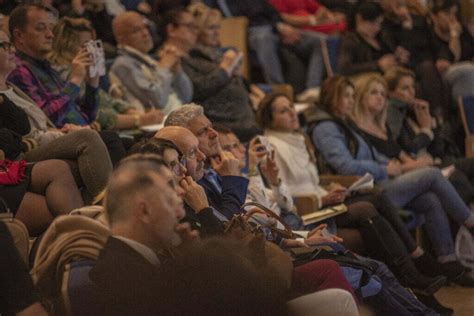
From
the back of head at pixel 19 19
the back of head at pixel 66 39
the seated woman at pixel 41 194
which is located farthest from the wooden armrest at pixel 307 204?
the seated woman at pixel 41 194

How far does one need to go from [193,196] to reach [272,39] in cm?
474

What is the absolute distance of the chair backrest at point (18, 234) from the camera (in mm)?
3208

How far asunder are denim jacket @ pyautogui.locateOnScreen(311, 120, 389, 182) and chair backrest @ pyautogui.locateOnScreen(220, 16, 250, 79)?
2.03 meters

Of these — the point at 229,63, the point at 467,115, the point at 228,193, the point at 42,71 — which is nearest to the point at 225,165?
the point at 228,193

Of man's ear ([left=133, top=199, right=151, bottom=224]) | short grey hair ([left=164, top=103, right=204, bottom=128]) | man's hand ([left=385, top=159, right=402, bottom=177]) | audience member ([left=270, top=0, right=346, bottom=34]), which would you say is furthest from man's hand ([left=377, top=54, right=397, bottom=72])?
man's ear ([left=133, top=199, right=151, bottom=224])

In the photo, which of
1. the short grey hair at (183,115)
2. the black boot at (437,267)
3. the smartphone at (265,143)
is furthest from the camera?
the black boot at (437,267)

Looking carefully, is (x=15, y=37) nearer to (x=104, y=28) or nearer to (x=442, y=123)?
(x=104, y=28)

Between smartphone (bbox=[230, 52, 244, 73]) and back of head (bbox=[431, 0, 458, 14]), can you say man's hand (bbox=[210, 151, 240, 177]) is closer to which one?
smartphone (bbox=[230, 52, 244, 73])

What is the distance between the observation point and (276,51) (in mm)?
8305

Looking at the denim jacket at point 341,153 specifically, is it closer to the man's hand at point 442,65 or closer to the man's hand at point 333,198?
the man's hand at point 333,198

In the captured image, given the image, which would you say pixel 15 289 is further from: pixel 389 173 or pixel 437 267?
pixel 389 173

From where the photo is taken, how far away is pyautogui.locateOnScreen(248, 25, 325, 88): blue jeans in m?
8.20

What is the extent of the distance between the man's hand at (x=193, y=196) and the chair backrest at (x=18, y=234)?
1.91 ft

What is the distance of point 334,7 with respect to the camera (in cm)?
913
